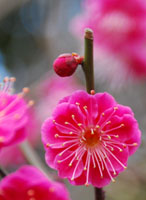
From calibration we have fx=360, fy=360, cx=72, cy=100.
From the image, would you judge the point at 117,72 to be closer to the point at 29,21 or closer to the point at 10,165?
the point at 10,165

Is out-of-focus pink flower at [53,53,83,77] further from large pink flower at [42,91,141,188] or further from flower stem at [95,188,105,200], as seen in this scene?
flower stem at [95,188,105,200]

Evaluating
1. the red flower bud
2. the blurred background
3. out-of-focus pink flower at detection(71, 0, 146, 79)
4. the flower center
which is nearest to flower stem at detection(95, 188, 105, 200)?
the flower center

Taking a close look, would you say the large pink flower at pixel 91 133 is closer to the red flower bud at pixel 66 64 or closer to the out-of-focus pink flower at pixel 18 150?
the red flower bud at pixel 66 64

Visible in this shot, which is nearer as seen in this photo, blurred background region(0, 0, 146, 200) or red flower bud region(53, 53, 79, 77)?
Answer: red flower bud region(53, 53, 79, 77)

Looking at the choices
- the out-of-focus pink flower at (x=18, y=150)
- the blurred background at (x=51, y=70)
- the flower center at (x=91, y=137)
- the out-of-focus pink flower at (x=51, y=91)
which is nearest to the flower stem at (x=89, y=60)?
the flower center at (x=91, y=137)

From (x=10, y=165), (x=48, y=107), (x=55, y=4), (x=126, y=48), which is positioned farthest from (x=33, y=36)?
(x=126, y=48)

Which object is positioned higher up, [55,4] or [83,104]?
[55,4]
